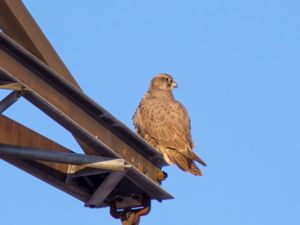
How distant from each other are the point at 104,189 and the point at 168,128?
458 centimetres

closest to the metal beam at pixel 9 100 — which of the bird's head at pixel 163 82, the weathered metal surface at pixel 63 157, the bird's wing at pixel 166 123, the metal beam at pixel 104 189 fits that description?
the weathered metal surface at pixel 63 157

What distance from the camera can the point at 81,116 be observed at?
4473mm

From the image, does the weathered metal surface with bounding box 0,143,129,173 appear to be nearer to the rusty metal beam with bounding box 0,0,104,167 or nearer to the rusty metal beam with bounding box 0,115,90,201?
the rusty metal beam with bounding box 0,115,90,201

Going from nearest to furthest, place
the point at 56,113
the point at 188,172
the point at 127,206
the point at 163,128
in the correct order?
the point at 56,113
the point at 127,206
the point at 188,172
the point at 163,128

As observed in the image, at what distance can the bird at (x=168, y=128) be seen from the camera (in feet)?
29.2

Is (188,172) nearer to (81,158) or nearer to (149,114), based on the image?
(149,114)

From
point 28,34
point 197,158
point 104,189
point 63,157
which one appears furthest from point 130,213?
point 197,158

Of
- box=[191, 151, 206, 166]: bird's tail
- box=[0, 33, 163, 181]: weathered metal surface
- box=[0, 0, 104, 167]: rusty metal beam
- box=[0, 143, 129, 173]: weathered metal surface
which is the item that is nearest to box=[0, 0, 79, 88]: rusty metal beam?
box=[0, 0, 104, 167]: rusty metal beam

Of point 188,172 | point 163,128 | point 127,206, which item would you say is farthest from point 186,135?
point 127,206

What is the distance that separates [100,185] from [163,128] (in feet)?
14.9

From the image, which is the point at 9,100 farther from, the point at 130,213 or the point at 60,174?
the point at 130,213

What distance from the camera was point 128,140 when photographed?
4930 mm

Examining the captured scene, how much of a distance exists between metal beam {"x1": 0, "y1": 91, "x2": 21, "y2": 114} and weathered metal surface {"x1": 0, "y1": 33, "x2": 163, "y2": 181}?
5 cm

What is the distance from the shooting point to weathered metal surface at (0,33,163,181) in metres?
4.02
